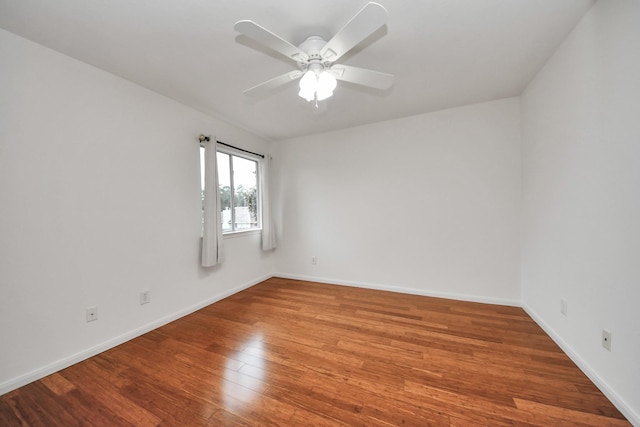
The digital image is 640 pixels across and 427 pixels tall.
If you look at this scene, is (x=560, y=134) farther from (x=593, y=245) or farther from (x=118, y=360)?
(x=118, y=360)

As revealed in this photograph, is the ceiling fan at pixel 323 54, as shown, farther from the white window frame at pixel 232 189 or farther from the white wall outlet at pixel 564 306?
the white wall outlet at pixel 564 306

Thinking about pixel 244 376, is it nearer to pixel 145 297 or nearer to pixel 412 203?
pixel 145 297

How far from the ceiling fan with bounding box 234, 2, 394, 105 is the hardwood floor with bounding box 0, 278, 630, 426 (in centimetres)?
192

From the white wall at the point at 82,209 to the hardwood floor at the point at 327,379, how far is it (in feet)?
0.83

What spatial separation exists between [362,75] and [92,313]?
2.79 m

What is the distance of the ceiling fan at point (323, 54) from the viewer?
116cm

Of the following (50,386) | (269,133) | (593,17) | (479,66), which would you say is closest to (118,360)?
(50,386)

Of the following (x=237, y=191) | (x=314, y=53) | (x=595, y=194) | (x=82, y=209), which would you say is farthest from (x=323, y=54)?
(x=237, y=191)

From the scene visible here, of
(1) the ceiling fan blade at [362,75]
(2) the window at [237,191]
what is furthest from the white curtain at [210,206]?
(1) the ceiling fan blade at [362,75]

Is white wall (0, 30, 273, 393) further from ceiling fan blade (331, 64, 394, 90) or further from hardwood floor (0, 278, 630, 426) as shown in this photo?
ceiling fan blade (331, 64, 394, 90)

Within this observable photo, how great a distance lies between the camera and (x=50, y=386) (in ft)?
5.07

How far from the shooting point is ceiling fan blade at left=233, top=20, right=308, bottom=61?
3.78 ft

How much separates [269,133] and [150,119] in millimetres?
1637

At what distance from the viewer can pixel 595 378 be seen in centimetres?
147
